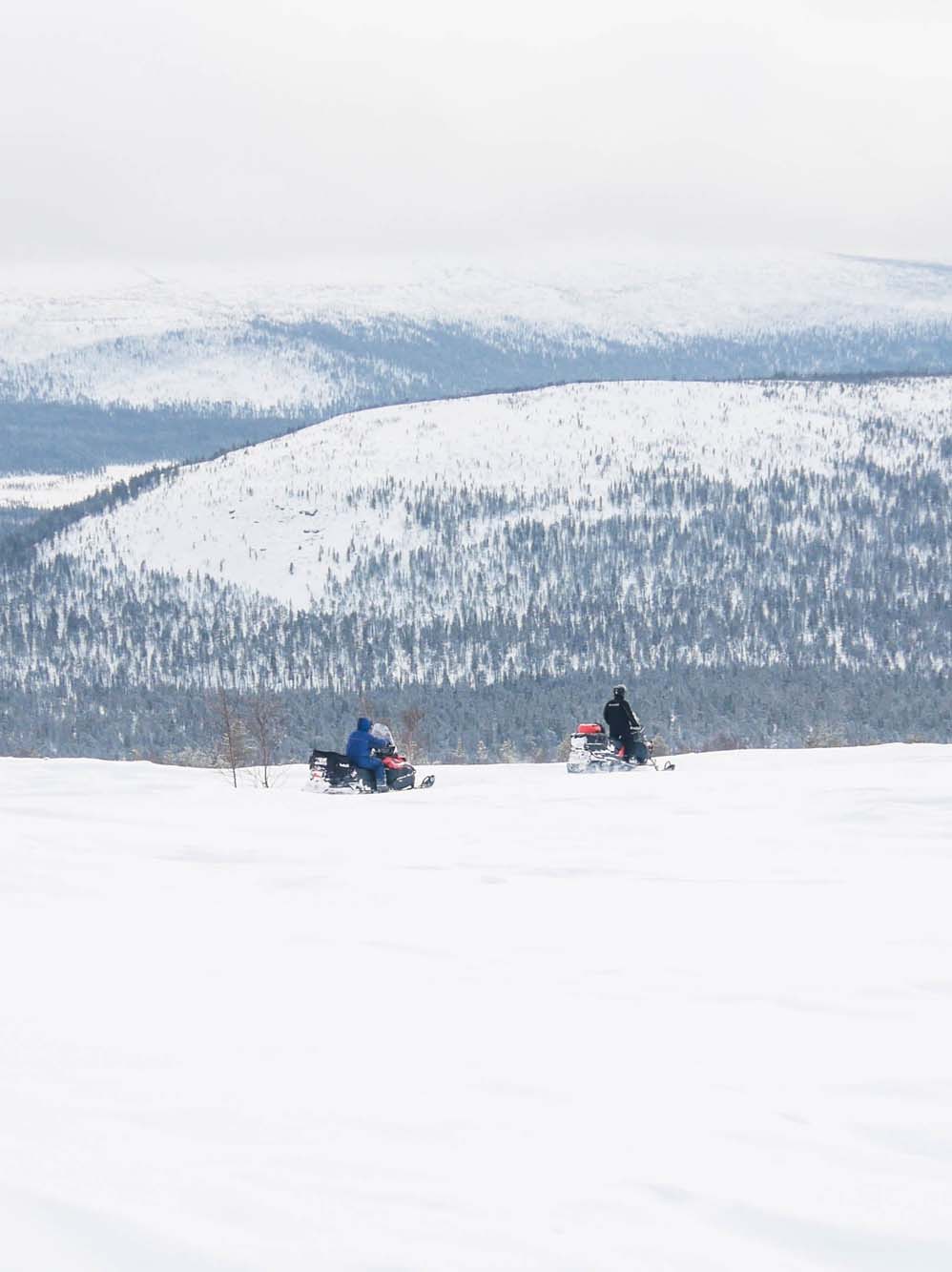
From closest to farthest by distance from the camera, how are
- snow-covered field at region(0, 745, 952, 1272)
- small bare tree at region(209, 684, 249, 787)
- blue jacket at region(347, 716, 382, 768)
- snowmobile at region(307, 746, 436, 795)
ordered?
snow-covered field at region(0, 745, 952, 1272) → snowmobile at region(307, 746, 436, 795) → blue jacket at region(347, 716, 382, 768) → small bare tree at region(209, 684, 249, 787)

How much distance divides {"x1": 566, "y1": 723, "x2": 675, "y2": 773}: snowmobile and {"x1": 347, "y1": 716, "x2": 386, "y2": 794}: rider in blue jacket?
3.72 meters

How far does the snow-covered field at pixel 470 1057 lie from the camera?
4.19 metres

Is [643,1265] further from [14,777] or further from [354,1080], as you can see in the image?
[14,777]

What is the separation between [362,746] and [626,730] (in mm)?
5025

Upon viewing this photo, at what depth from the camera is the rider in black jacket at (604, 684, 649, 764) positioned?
77.3 feet

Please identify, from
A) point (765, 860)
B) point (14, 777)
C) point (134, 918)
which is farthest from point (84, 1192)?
point (14, 777)

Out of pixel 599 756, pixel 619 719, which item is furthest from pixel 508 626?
pixel 599 756

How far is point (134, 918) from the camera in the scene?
8.05 metres

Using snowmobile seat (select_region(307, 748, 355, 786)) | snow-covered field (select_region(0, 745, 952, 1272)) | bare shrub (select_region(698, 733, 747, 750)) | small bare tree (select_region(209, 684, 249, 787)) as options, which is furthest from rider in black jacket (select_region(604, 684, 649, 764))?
bare shrub (select_region(698, 733, 747, 750))

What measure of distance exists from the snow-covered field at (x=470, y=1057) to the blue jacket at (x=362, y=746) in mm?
9323

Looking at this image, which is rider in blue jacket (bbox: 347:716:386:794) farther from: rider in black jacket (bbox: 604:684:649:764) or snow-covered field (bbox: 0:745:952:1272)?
snow-covered field (bbox: 0:745:952:1272)

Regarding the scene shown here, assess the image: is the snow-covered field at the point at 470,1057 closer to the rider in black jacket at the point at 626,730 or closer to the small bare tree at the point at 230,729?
the rider in black jacket at the point at 626,730

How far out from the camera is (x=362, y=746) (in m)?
21.1

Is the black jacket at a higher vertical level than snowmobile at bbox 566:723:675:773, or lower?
higher
